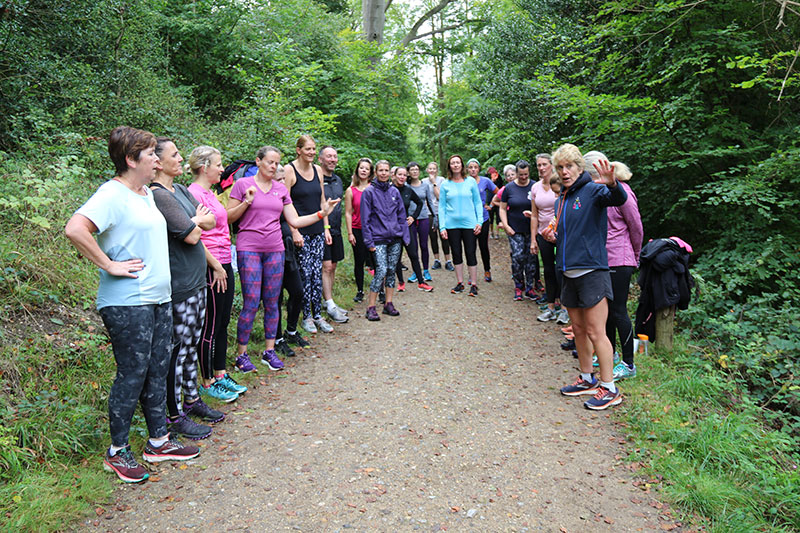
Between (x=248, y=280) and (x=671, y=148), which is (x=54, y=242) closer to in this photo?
(x=248, y=280)

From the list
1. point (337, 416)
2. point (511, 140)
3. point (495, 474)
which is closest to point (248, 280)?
point (337, 416)

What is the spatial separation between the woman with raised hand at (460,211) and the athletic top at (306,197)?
112 inches

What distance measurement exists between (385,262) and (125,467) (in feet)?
14.7

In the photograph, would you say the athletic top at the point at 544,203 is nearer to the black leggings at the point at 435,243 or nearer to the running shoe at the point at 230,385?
the black leggings at the point at 435,243

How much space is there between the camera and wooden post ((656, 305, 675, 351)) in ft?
18.5

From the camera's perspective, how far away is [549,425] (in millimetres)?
4402

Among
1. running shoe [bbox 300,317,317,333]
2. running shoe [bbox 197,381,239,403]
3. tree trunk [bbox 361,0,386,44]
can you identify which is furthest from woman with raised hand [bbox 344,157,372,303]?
tree trunk [bbox 361,0,386,44]

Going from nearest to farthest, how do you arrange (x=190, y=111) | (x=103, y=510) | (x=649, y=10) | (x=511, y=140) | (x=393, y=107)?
(x=103, y=510) → (x=649, y=10) → (x=190, y=111) → (x=511, y=140) → (x=393, y=107)

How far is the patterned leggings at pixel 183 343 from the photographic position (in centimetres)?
384

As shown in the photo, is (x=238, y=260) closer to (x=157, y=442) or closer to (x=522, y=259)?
(x=157, y=442)

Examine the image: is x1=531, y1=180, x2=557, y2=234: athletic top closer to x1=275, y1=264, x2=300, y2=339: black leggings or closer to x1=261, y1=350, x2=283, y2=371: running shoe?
x1=275, y1=264, x2=300, y2=339: black leggings

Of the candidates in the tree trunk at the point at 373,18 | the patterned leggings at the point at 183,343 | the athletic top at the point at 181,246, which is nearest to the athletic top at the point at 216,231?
the athletic top at the point at 181,246

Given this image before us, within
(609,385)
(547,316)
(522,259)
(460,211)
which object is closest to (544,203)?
(522,259)

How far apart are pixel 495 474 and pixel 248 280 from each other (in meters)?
2.98
